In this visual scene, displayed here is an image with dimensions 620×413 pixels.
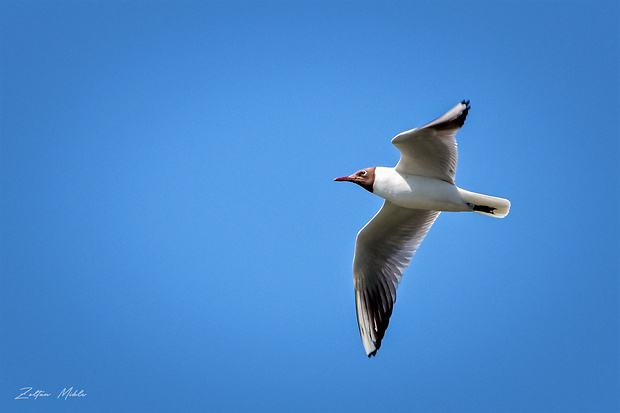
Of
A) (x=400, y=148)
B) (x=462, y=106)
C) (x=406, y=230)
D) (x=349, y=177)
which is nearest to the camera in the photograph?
(x=462, y=106)

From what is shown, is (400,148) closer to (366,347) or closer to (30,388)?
(366,347)

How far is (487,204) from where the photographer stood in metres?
6.54

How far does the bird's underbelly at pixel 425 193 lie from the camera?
6.42 metres

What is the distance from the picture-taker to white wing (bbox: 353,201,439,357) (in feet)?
23.5

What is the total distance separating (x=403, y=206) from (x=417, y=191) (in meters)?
0.37

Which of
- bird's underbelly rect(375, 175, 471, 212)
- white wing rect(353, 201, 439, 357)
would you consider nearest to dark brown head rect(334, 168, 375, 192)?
bird's underbelly rect(375, 175, 471, 212)

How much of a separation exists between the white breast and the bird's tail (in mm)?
53

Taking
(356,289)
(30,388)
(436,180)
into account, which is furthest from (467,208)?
(30,388)

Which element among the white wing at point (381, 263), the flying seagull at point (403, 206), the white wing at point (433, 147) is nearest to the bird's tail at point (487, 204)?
the flying seagull at point (403, 206)

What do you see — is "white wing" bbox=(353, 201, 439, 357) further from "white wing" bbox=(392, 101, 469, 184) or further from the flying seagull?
"white wing" bbox=(392, 101, 469, 184)

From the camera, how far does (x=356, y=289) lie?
7355 mm

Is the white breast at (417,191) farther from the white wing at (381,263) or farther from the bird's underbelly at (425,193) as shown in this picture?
the white wing at (381,263)

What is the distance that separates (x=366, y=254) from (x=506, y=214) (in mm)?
1378

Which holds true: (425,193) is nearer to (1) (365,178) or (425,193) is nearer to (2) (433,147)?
(2) (433,147)
